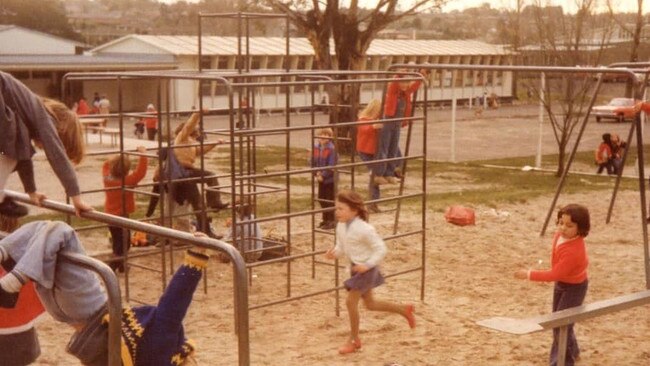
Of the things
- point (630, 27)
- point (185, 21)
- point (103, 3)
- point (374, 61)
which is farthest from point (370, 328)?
point (103, 3)

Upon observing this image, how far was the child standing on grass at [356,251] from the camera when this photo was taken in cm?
659

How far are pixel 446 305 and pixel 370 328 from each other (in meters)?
0.97

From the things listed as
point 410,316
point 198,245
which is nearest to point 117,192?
point 410,316

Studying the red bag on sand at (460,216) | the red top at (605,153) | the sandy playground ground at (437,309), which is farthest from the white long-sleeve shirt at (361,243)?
the red top at (605,153)

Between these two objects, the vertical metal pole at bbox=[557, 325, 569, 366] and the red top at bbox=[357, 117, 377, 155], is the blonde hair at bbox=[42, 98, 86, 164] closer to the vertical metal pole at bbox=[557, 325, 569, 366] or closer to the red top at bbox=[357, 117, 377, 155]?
the vertical metal pole at bbox=[557, 325, 569, 366]

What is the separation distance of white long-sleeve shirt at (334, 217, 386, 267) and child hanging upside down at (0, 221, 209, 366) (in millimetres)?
3043

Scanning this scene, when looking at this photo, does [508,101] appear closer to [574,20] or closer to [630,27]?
[630,27]

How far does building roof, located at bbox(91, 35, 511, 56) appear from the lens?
44.7 meters

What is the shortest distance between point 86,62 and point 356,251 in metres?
36.7

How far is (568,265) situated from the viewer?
5.88m

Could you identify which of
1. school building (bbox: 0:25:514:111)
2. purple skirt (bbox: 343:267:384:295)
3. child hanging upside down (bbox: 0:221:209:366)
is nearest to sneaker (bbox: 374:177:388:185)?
purple skirt (bbox: 343:267:384:295)

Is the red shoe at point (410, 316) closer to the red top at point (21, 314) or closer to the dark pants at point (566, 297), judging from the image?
the dark pants at point (566, 297)

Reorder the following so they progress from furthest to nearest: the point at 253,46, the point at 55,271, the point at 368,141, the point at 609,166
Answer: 1. the point at 253,46
2. the point at 609,166
3. the point at 368,141
4. the point at 55,271

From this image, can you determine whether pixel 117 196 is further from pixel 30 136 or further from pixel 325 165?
pixel 30 136
